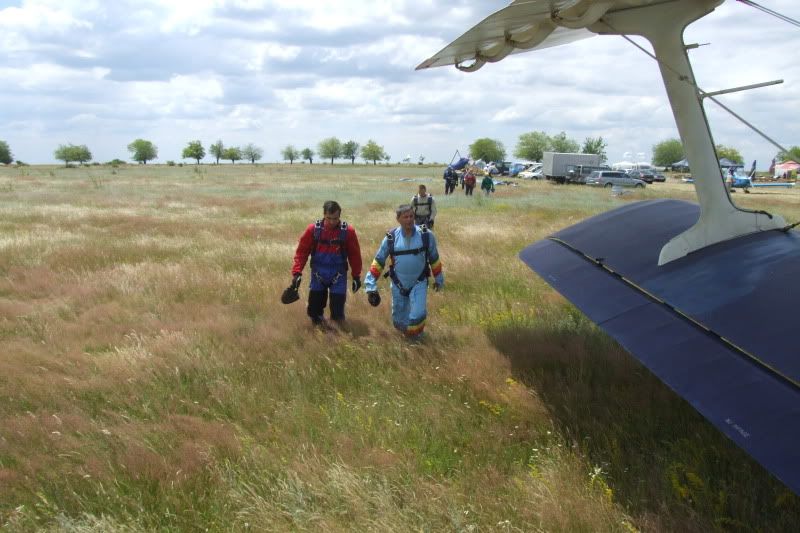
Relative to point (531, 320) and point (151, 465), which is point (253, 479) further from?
point (531, 320)

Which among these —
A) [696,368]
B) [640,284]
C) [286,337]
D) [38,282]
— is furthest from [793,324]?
[38,282]

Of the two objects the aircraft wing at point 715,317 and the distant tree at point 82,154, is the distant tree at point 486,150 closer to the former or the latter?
the distant tree at point 82,154

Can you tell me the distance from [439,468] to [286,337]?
3.42 metres

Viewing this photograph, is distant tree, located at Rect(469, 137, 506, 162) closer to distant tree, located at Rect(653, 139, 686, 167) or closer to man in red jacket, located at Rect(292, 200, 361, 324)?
distant tree, located at Rect(653, 139, 686, 167)

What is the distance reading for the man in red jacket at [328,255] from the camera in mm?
7418

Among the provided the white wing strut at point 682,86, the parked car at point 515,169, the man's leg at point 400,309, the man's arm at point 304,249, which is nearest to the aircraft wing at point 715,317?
the white wing strut at point 682,86

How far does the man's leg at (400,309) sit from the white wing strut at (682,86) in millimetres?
3222

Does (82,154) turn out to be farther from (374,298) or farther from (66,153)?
(374,298)

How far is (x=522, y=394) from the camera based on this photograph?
17.8ft

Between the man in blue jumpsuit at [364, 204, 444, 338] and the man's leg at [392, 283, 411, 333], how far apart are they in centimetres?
3

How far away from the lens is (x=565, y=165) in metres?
66.1

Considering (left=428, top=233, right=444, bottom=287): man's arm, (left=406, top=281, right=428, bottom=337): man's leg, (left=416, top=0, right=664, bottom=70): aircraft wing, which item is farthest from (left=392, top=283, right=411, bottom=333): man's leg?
(left=416, top=0, right=664, bottom=70): aircraft wing

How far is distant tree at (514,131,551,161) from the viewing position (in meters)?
170

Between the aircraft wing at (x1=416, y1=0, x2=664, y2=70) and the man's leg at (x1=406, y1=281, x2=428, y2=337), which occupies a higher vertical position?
the aircraft wing at (x1=416, y1=0, x2=664, y2=70)
